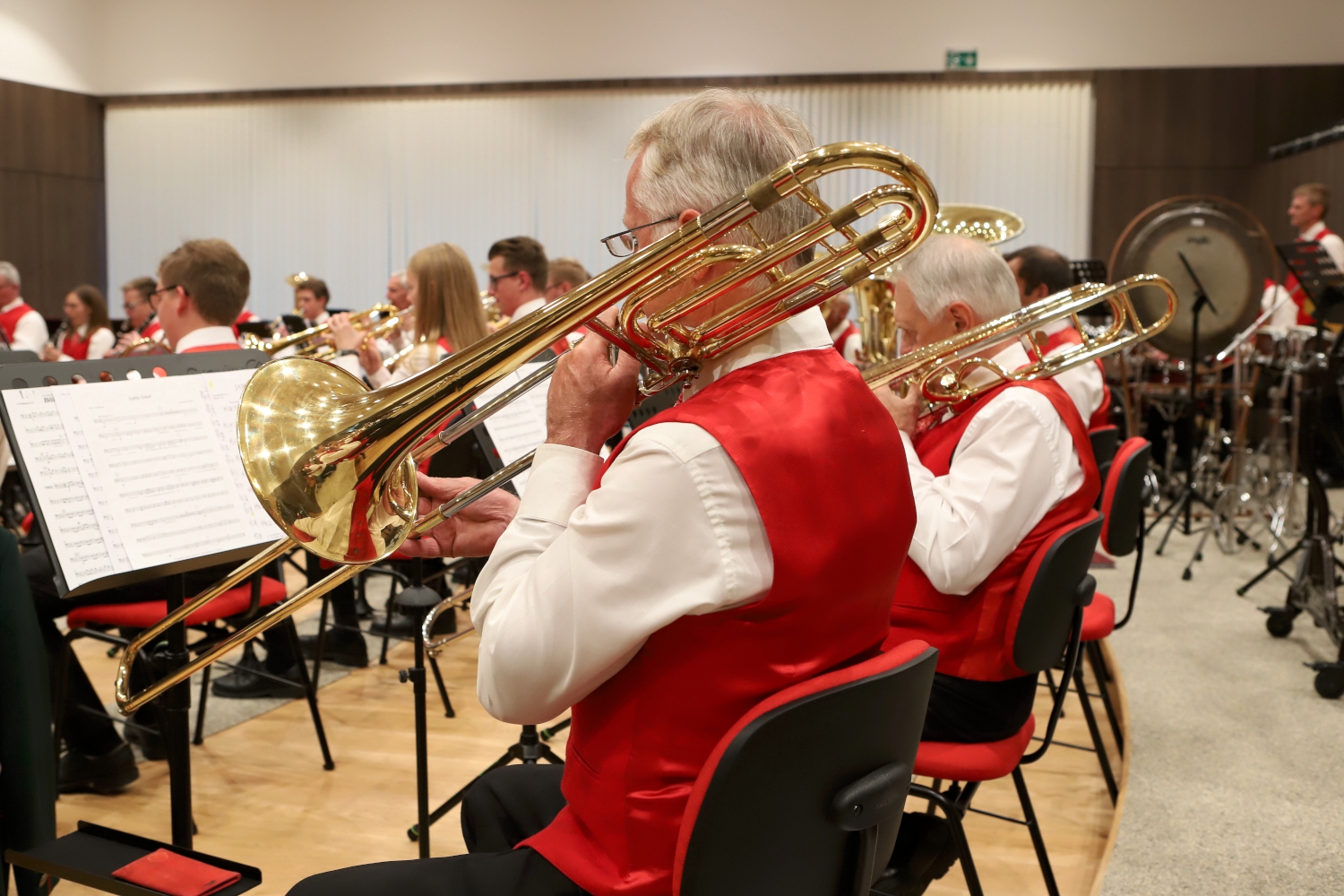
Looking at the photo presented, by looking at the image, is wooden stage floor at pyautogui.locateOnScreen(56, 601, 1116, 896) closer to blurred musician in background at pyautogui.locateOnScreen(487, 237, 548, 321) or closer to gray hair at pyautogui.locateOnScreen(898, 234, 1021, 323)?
gray hair at pyautogui.locateOnScreen(898, 234, 1021, 323)

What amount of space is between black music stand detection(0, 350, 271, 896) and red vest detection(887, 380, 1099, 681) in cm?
121

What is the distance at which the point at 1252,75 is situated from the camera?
9.01 m

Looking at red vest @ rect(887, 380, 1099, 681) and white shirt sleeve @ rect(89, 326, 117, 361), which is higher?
white shirt sleeve @ rect(89, 326, 117, 361)

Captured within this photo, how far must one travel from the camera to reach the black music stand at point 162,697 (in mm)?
1458

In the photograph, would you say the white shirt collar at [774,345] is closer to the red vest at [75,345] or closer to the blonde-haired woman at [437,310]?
the blonde-haired woman at [437,310]

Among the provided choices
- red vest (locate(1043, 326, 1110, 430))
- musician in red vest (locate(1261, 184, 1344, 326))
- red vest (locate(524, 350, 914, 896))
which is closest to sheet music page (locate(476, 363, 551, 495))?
red vest (locate(524, 350, 914, 896))

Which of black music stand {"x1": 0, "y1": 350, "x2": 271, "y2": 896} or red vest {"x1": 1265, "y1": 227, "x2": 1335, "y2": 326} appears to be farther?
red vest {"x1": 1265, "y1": 227, "x2": 1335, "y2": 326}

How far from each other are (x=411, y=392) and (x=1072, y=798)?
2400 millimetres

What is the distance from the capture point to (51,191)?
10.6 meters

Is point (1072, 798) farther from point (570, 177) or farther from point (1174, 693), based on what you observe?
point (570, 177)

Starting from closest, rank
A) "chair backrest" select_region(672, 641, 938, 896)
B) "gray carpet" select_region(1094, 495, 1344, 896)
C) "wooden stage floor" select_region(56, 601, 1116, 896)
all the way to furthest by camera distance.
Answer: "chair backrest" select_region(672, 641, 938, 896) < "gray carpet" select_region(1094, 495, 1344, 896) < "wooden stage floor" select_region(56, 601, 1116, 896)

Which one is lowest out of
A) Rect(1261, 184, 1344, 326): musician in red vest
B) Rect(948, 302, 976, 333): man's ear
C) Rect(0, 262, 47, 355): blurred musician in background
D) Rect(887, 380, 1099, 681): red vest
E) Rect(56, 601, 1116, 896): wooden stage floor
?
Rect(56, 601, 1116, 896): wooden stage floor

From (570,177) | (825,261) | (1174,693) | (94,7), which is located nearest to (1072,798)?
(1174,693)

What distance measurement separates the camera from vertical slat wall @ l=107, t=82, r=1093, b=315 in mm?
9367
